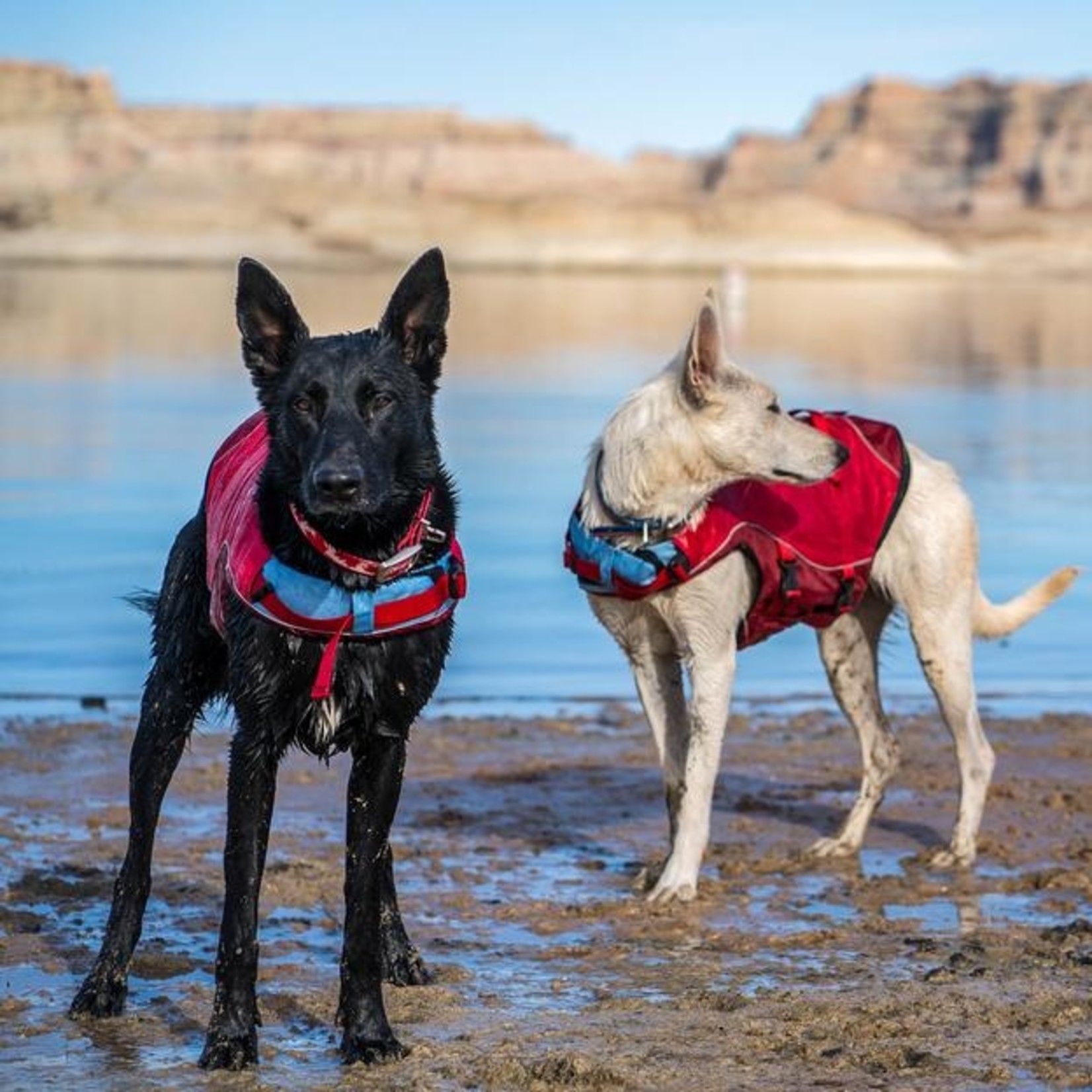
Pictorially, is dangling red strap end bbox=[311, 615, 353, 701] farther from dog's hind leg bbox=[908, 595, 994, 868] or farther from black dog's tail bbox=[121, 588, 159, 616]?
dog's hind leg bbox=[908, 595, 994, 868]

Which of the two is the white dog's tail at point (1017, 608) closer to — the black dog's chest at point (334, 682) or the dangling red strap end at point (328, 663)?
the black dog's chest at point (334, 682)

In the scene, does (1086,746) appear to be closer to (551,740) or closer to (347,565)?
(551,740)

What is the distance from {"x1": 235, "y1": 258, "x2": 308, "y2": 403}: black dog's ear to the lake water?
514cm

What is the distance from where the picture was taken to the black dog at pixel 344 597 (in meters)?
5.07

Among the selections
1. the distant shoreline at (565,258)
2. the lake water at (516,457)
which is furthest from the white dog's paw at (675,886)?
the distant shoreline at (565,258)

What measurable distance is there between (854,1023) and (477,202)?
566ft

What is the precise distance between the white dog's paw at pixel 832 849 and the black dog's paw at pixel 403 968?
2.20 meters

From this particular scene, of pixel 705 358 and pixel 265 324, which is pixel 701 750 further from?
pixel 265 324

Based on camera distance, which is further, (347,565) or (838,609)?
(838,609)

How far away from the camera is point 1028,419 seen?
24.6m

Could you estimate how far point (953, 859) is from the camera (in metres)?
7.72

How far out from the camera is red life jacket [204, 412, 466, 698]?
16.8 ft

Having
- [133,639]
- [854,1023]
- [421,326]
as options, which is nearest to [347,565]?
[421,326]

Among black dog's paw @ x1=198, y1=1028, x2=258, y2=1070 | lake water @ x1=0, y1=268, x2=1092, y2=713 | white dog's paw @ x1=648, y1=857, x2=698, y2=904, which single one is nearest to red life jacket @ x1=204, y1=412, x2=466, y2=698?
black dog's paw @ x1=198, y1=1028, x2=258, y2=1070
